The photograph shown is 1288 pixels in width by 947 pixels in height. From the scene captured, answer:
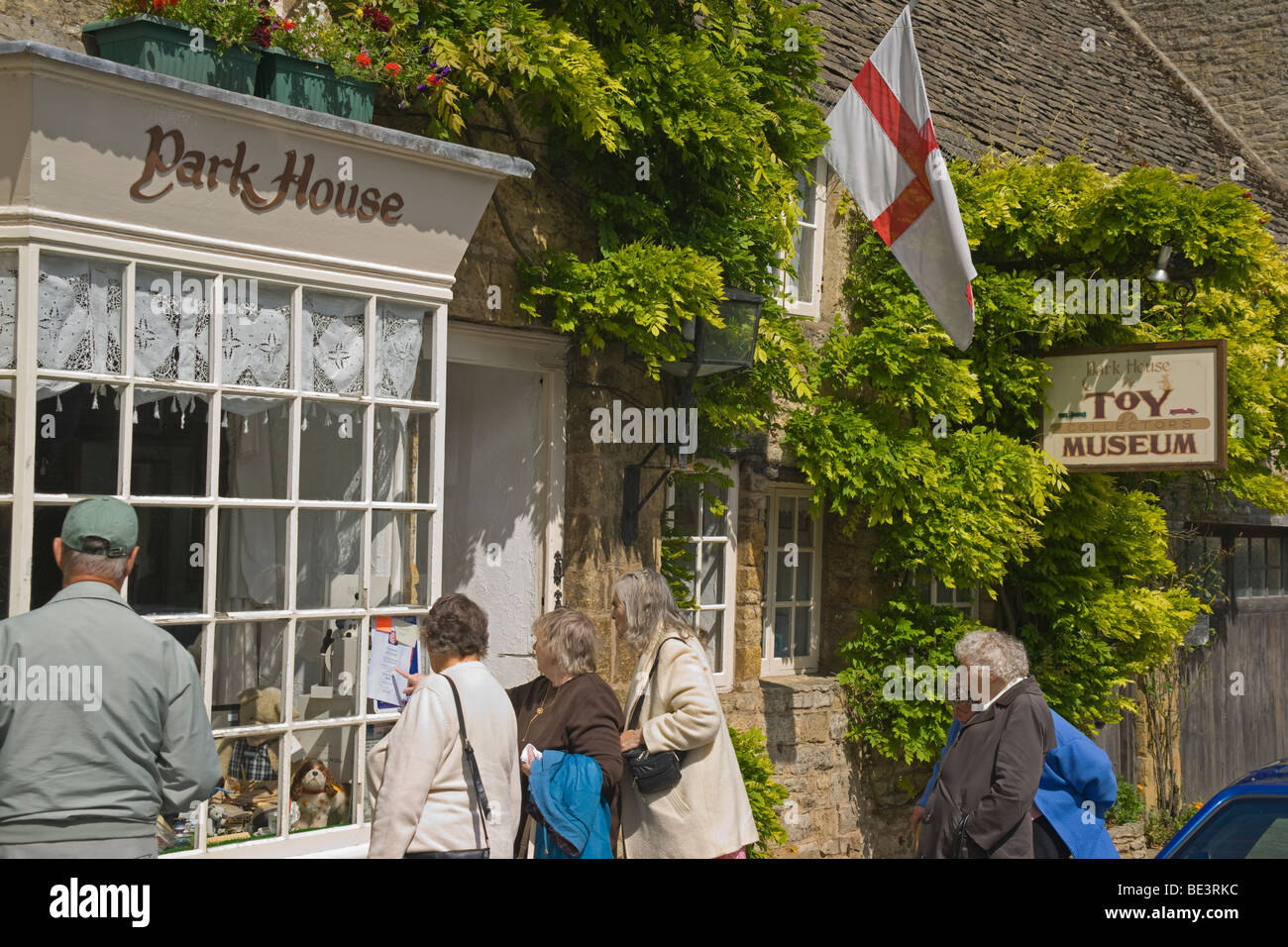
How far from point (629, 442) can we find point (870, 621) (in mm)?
3021

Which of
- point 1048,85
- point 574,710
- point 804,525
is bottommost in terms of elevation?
point 574,710

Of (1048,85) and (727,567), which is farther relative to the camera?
(1048,85)

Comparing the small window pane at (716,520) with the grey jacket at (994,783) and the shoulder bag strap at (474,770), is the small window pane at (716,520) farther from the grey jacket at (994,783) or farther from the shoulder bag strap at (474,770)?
the shoulder bag strap at (474,770)

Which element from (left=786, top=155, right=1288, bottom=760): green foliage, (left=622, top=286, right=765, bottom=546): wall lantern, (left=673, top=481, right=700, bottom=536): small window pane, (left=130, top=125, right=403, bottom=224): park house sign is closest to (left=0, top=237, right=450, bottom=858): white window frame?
(left=130, top=125, right=403, bottom=224): park house sign

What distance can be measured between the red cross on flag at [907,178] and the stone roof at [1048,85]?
108cm

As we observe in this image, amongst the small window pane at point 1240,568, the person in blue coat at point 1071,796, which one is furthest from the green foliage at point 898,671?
the small window pane at point 1240,568

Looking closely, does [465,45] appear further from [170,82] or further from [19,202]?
[19,202]

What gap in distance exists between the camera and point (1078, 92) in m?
13.3

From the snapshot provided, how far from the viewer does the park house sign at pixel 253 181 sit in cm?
500

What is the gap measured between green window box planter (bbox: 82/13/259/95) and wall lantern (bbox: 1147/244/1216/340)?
6.70 meters

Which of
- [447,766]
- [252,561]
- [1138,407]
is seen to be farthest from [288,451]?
[1138,407]

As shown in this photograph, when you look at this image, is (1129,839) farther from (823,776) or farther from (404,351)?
(404,351)

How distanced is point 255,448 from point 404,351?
0.82m

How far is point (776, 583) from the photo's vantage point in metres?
9.73
